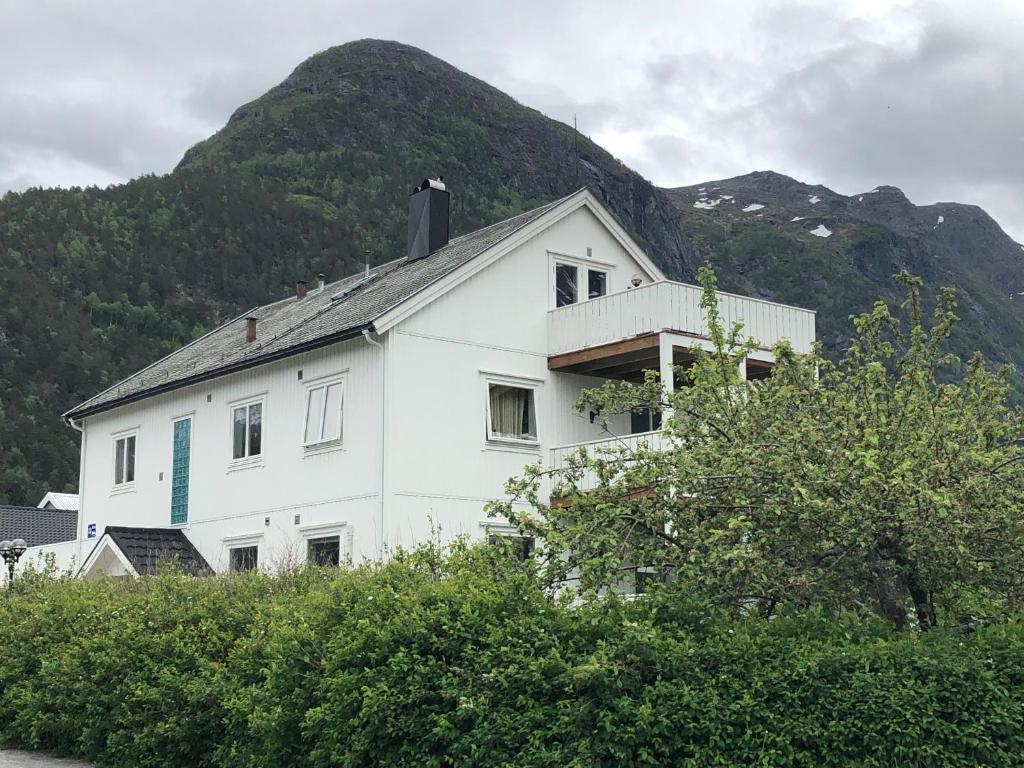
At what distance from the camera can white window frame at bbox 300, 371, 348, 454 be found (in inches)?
944

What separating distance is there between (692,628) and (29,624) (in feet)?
30.0

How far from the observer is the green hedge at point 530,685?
8.30m

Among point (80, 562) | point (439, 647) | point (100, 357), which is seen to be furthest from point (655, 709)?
point (100, 357)

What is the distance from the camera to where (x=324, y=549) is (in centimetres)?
2406

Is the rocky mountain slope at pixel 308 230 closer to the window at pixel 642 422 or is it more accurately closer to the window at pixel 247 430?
the window at pixel 247 430

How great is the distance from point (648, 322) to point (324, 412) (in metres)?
6.29

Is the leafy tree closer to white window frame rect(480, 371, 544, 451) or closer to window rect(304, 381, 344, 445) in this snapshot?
white window frame rect(480, 371, 544, 451)

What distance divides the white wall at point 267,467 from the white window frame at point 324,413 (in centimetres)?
8

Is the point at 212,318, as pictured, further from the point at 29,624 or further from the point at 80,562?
the point at 29,624

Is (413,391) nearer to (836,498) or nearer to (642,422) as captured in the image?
(642,422)

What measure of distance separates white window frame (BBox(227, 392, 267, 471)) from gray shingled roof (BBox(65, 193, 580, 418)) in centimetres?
71

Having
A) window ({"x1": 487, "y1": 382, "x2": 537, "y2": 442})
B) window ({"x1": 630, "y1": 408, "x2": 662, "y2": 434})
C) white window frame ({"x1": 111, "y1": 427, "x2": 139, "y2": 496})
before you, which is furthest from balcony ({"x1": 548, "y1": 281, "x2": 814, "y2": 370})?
white window frame ({"x1": 111, "y1": 427, "x2": 139, "y2": 496})

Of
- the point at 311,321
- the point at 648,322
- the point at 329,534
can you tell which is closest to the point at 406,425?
the point at 329,534

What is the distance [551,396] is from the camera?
83.9 ft
